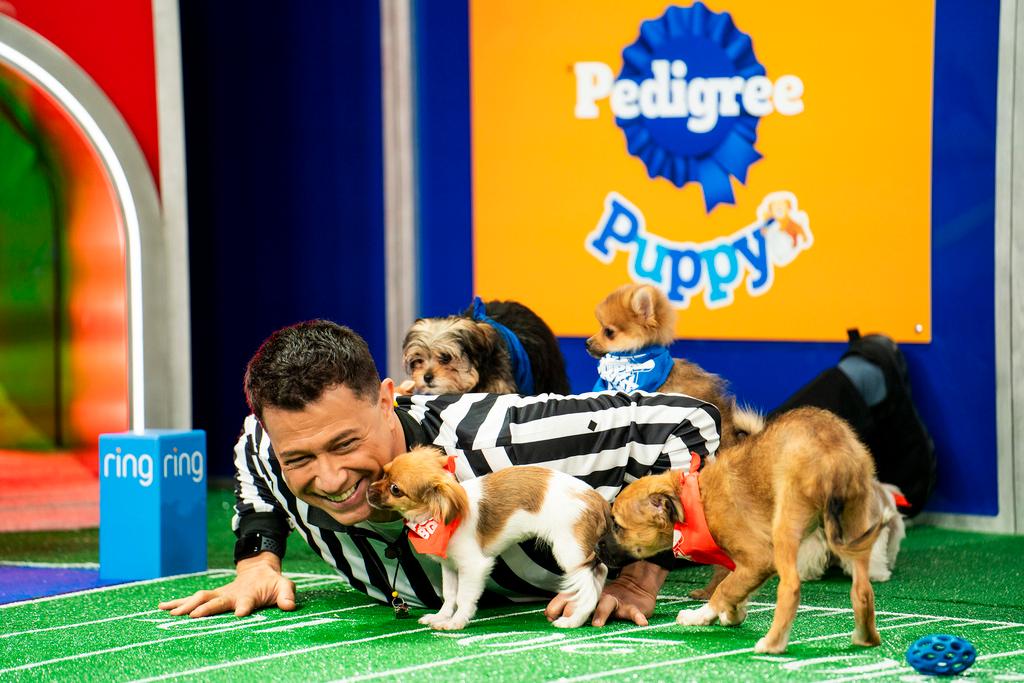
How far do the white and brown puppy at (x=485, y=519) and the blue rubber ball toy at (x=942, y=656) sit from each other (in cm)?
83

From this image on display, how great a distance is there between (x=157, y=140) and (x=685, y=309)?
2.69 meters

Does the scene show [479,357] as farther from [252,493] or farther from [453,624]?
→ [453,624]

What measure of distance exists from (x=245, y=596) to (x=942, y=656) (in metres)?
1.86

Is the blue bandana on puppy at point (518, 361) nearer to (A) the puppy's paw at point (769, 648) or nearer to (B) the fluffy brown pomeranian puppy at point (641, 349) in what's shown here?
(B) the fluffy brown pomeranian puppy at point (641, 349)

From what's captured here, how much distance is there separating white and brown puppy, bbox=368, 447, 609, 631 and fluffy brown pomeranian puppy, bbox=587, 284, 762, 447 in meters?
1.82

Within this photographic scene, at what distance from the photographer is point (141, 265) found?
6.59 metres

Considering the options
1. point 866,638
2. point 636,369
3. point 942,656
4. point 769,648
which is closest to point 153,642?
point 769,648

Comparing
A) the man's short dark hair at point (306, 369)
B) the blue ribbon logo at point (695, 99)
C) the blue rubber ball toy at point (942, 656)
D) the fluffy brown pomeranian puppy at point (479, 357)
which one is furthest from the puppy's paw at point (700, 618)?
the blue ribbon logo at point (695, 99)

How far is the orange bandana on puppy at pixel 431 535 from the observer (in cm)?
320

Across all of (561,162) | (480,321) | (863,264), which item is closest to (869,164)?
(863,264)

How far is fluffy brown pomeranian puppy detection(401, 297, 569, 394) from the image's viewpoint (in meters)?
5.21

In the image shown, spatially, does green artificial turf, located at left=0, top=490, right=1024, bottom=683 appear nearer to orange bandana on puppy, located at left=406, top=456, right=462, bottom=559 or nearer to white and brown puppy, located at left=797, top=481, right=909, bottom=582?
white and brown puppy, located at left=797, top=481, right=909, bottom=582

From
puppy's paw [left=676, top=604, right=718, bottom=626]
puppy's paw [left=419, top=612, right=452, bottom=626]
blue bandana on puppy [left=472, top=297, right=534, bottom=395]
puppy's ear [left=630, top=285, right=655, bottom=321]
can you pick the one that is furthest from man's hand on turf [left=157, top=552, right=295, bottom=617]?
puppy's ear [left=630, top=285, right=655, bottom=321]

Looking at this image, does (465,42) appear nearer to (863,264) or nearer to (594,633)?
(863,264)
